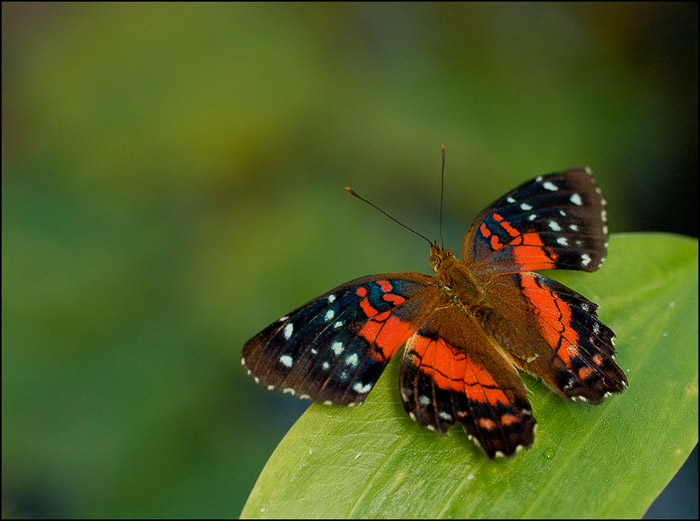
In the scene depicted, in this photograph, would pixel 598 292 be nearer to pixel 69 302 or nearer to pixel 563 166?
pixel 563 166

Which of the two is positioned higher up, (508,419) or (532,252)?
(532,252)

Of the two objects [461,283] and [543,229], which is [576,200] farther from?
[461,283]

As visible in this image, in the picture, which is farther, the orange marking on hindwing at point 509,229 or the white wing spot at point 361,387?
the orange marking on hindwing at point 509,229

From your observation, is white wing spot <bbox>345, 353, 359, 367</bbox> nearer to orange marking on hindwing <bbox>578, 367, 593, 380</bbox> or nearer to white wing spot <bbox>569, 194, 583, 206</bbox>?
orange marking on hindwing <bbox>578, 367, 593, 380</bbox>

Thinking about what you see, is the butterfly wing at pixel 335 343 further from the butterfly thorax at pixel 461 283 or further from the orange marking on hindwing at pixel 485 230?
the orange marking on hindwing at pixel 485 230

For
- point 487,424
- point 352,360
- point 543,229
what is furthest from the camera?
point 543,229

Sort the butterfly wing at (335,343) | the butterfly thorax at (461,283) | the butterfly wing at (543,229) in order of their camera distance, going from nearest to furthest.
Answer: the butterfly wing at (335,343) < the butterfly thorax at (461,283) < the butterfly wing at (543,229)

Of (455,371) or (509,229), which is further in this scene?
(509,229)

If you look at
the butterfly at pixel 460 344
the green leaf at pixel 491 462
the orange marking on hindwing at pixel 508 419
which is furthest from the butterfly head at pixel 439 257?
the orange marking on hindwing at pixel 508 419

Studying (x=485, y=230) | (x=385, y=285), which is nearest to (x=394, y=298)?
(x=385, y=285)
